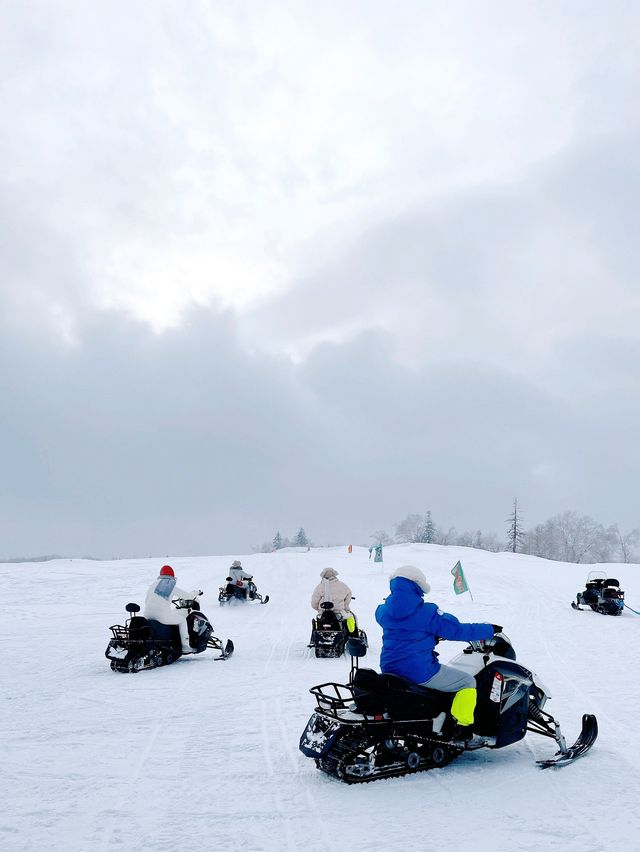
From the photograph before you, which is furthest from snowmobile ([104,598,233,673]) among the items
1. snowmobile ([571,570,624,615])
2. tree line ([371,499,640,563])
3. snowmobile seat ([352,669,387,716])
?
tree line ([371,499,640,563])

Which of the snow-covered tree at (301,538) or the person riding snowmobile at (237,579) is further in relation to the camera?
the snow-covered tree at (301,538)

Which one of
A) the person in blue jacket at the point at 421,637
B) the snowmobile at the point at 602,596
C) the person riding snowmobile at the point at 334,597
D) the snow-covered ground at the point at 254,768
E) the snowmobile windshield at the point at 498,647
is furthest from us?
the snowmobile at the point at 602,596

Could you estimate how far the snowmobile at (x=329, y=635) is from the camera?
12562 millimetres

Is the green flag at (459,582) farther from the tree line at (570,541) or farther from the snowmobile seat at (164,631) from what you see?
the tree line at (570,541)

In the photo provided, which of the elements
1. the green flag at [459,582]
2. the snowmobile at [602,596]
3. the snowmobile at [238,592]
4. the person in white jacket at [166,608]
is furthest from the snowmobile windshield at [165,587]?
the snowmobile at [602,596]

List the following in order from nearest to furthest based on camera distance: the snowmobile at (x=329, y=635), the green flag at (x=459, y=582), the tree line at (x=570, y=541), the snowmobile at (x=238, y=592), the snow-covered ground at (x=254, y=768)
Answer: the snow-covered ground at (x=254, y=768), the snowmobile at (x=329, y=635), the green flag at (x=459, y=582), the snowmobile at (x=238, y=592), the tree line at (x=570, y=541)

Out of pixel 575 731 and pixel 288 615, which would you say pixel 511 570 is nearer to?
pixel 288 615

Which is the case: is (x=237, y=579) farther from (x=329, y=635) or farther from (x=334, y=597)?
(x=329, y=635)

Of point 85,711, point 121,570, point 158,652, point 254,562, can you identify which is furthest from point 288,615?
point 254,562

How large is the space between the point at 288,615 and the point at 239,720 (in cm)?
1165

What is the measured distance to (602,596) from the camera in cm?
2036

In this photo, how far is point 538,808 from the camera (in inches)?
204

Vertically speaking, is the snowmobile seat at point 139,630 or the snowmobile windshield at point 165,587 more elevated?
the snowmobile windshield at point 165,587

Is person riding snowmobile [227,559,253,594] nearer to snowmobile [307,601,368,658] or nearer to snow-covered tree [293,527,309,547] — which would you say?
snowmobile [307,601,368,658]
